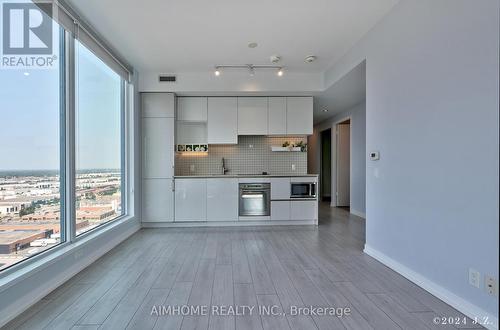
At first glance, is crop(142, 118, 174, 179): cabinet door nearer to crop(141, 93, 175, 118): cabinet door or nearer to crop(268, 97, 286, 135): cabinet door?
crop(141, 93, 175, 118): cabinet door

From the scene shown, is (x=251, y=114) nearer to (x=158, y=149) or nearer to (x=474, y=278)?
(x=158, y=149)

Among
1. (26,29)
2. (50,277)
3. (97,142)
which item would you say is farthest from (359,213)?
(26,29)

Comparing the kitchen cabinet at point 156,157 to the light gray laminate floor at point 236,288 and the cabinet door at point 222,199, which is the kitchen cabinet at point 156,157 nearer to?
the cabinet door at point 222,199

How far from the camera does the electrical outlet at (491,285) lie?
5.20ft

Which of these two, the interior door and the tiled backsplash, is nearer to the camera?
the tiled backsplash

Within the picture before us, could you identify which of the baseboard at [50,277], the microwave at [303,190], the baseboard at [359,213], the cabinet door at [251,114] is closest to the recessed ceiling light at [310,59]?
the cabinet door at [251,114]

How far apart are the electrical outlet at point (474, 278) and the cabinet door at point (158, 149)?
3996mm

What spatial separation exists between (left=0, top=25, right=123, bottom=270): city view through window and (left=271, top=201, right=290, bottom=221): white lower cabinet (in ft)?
8.66

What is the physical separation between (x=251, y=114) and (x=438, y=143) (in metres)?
3.17

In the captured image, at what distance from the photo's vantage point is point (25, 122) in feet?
6.72

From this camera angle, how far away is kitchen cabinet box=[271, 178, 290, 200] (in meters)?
4.50

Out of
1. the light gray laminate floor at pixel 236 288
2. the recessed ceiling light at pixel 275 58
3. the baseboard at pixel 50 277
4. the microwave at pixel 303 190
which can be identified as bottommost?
the light gray laminate floor at pixel 236 288

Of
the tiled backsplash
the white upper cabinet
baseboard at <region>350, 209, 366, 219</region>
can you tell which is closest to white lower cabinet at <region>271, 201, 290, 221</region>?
the tiled backsplash

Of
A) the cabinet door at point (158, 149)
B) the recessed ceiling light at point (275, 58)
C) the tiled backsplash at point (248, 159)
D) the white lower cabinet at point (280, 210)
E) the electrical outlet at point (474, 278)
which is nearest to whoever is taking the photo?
the electrical outlet at point (474, 278)
